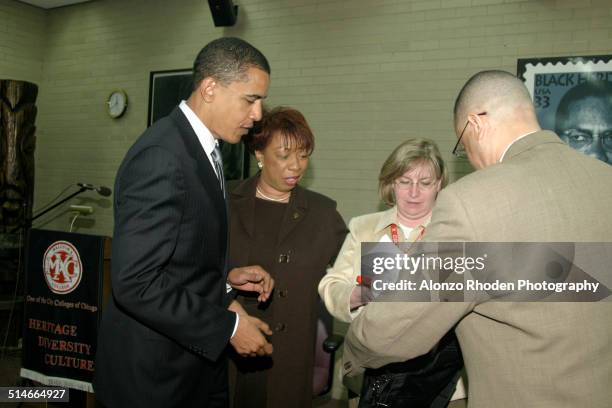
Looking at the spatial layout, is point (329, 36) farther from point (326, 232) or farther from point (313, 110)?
point (326, 232)

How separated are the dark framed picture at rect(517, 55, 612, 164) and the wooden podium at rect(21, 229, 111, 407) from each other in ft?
10.7

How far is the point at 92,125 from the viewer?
641cm

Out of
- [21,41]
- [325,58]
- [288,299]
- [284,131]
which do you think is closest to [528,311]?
[288,299]

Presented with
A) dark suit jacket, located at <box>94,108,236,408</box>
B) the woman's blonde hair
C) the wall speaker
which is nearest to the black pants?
dark suit jacket, located at <box>94,108,236,408</box>

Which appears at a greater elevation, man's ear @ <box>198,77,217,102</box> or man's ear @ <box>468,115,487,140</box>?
man's ear @ <box>198,77,217,102</box>

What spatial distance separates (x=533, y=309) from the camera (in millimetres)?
1147

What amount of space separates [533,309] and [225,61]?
4.11 feet

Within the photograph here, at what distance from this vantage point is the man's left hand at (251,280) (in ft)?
6.75

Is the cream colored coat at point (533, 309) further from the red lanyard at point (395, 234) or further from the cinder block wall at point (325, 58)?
the cinder block wall at point (325, 58)

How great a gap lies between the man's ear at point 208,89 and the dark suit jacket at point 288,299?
81cm

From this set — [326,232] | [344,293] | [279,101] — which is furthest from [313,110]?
[344,293]

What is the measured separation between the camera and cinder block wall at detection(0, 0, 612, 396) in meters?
3.96

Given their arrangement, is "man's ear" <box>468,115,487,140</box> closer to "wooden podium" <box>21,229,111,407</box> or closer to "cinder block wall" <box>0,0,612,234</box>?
"wooden podium" <box>21,229,111,407</box>

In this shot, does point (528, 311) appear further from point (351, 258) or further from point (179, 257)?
point (351, 258)
